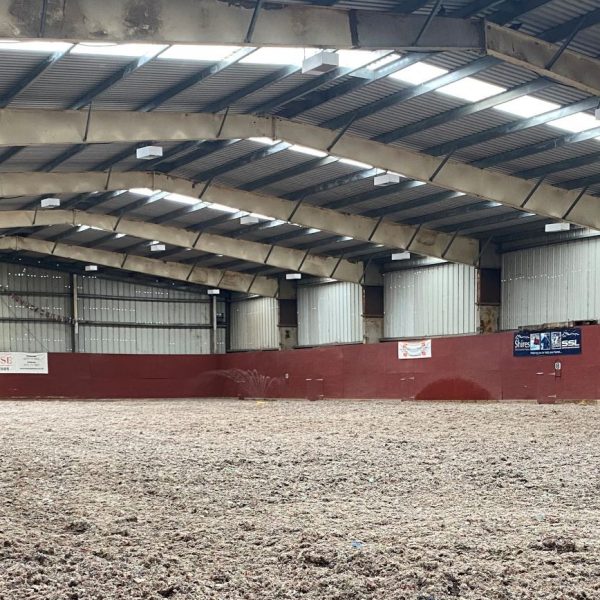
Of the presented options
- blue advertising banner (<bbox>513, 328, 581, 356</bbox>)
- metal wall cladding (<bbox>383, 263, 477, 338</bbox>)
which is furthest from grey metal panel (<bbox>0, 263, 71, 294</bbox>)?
blue advertising banner (<bbox>513, 328, 581, 356</bbox>)

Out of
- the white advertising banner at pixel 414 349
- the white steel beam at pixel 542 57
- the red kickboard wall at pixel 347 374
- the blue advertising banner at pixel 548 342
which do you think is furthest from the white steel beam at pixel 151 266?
the white steel beam at pixel 542 57

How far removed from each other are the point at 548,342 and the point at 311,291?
20069mm

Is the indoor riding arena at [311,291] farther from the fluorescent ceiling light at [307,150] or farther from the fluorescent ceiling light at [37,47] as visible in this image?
the fluorescent ceiling light at [307,150]

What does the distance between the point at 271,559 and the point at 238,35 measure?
9.96 metres

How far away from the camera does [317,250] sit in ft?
132

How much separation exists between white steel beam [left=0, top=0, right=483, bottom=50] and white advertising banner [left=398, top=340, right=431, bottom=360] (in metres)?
19.3

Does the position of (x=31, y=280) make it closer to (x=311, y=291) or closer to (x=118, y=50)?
(x=311, y=291)

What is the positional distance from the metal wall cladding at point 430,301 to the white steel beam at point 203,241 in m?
2.15

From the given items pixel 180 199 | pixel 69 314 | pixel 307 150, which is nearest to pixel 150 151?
pixel 307 150

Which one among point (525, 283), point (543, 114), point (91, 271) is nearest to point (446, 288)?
point (525, 283)

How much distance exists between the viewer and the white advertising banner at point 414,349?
109ft

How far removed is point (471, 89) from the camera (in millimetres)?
18891

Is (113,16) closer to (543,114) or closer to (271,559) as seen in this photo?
(271,559)

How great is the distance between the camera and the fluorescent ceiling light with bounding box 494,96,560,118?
64.1 ft
